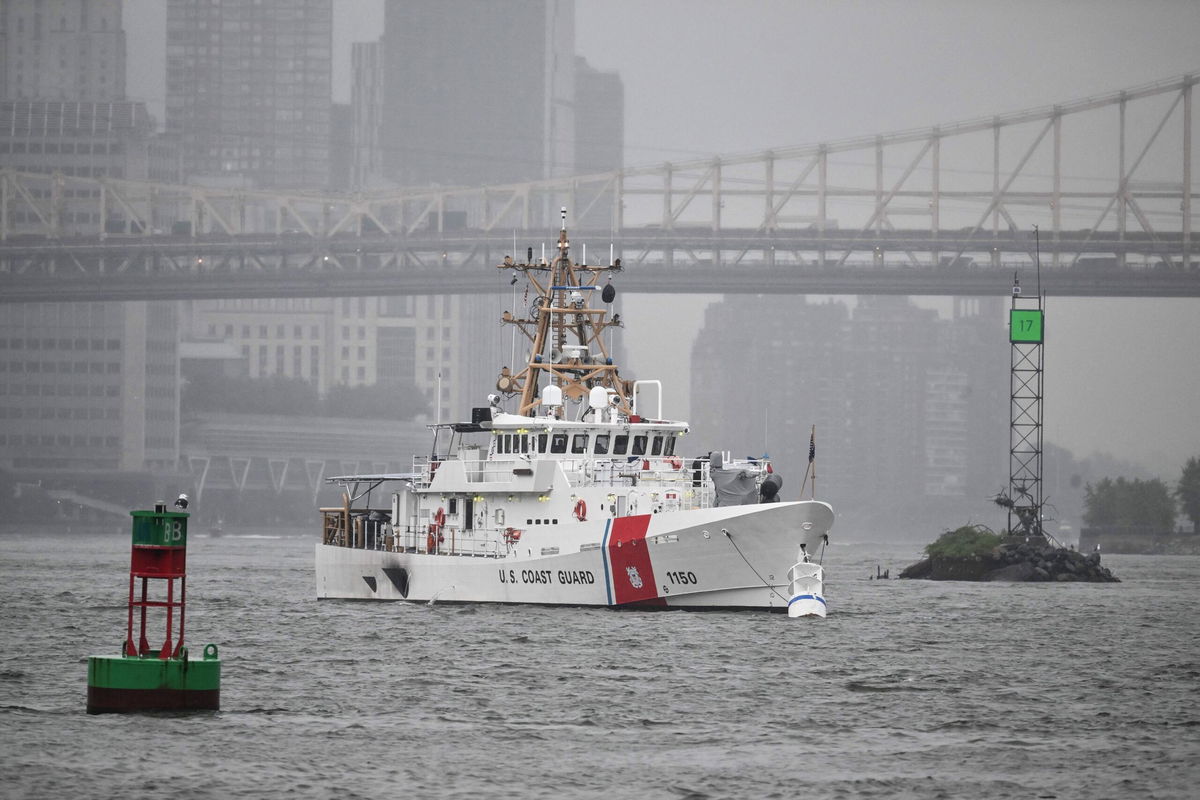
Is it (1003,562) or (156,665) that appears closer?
(156,665)

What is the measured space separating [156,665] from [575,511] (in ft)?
60.4

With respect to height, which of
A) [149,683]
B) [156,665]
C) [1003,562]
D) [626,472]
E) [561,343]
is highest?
[561,343]

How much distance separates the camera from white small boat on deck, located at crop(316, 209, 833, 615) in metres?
43.2

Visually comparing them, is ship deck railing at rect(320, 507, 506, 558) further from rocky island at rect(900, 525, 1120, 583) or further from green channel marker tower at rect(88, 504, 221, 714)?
rocky island at rect(900, 525, 1120, 583)

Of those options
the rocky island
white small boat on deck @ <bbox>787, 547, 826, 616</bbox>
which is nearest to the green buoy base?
white small boat on deck @ <bbox>787, 547, 826, 616</bbox>

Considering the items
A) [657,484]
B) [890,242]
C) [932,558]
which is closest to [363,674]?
[657,484]

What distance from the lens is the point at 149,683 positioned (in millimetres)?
27266

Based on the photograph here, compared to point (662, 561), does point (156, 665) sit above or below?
below

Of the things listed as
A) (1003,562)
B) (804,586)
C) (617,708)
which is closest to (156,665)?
(617,708)

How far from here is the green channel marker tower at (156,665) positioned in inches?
1037

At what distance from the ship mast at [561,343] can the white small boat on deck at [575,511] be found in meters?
0.05

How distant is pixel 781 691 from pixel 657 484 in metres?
13.6

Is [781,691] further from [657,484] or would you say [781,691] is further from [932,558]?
[932,558]

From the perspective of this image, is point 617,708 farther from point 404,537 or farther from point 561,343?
Result: point 404,537
